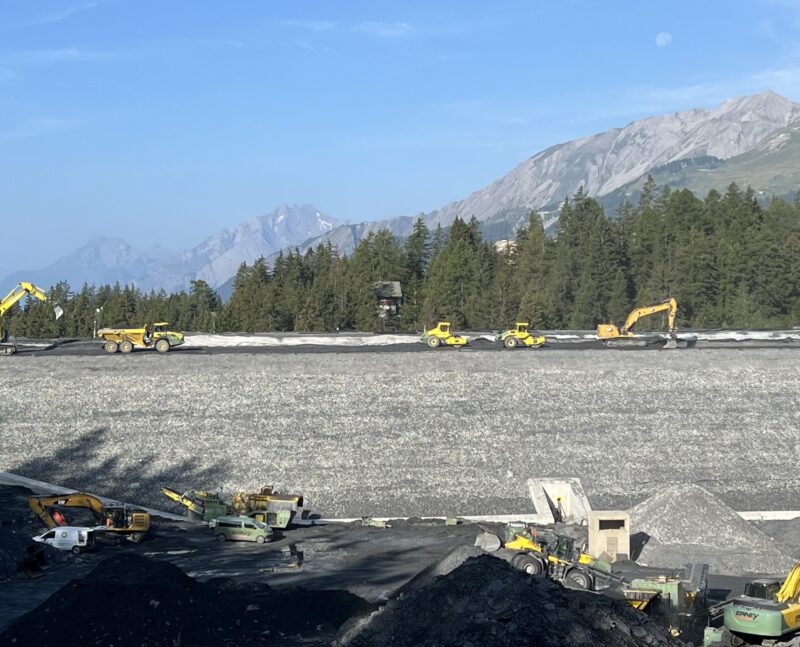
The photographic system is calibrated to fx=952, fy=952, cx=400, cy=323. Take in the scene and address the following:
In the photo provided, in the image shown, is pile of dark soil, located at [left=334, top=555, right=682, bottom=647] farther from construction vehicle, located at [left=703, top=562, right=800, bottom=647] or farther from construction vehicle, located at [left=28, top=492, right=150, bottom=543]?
construction vehicle, located at [left=28, top=492, right=150, bottom=543]

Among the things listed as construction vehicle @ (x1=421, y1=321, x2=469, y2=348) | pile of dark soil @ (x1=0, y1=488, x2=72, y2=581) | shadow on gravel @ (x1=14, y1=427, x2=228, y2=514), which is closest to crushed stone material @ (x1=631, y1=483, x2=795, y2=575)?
shadow on gravel @ (x1=14, y1=427, x2=228, y2=514)

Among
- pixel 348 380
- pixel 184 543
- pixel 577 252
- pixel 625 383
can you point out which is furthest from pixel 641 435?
pixel 577 252

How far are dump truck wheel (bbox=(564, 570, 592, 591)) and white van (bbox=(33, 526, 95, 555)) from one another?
45.4 feet

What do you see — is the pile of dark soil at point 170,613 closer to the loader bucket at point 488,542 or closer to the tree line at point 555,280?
the loader bucket at point 488,542

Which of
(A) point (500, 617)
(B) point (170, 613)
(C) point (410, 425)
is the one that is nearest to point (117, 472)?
(C) point (410, 425)

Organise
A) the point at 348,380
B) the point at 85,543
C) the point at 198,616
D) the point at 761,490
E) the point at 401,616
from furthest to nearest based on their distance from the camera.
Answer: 1. the point at 348,380
2. the point at 761,490
3. the point at 85,543
4. the point at 198,616
5. the point at 401,616

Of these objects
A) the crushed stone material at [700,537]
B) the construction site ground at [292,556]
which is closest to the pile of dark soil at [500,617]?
the construction site ground at [292,556]

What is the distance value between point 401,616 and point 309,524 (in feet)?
52.0

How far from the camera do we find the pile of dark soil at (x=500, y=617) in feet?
47.7

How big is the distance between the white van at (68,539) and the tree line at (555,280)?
201ft

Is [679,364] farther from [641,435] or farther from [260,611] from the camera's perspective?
[260,611]

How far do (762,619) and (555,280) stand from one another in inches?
2995

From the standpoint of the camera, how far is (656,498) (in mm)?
29906

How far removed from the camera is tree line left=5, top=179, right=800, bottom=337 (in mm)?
87250
